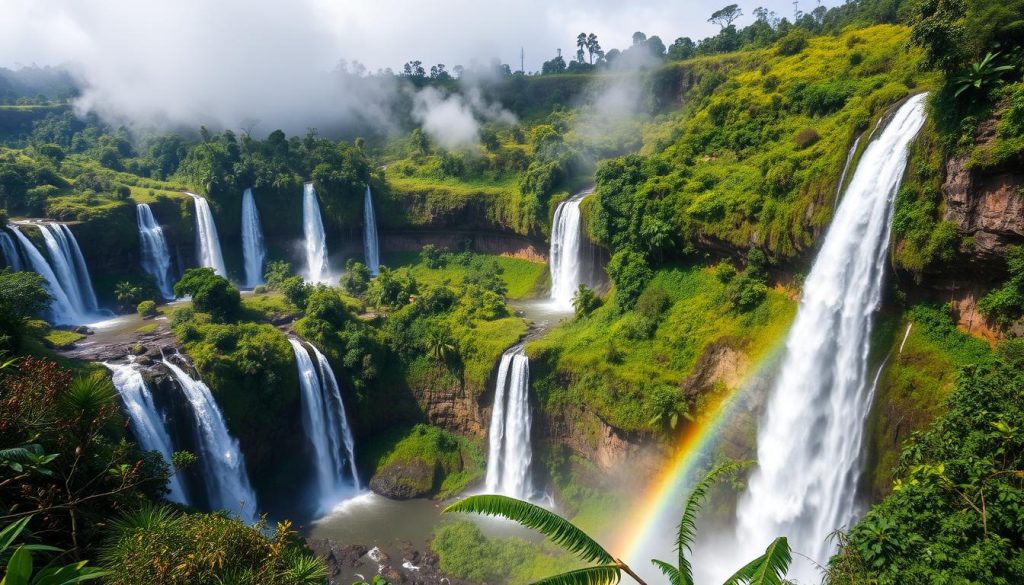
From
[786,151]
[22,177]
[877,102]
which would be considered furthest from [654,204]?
[22,177]

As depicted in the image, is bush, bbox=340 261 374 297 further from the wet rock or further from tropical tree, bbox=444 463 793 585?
tropical tree, bbox=444 463 793 585

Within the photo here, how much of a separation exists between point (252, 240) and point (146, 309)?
1341 cm

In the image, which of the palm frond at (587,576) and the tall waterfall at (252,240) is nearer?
the palm frond at (587,576)

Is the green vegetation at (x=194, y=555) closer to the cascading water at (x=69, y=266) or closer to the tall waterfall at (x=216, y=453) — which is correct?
the tall waterfall at (x=216, y=453)

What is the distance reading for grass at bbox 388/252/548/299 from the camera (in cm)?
4394

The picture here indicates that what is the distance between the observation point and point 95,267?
36.8 metres

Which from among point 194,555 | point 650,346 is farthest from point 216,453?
point 650,346

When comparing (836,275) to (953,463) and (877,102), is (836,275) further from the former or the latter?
(953,463)

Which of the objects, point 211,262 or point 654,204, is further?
point 211,262

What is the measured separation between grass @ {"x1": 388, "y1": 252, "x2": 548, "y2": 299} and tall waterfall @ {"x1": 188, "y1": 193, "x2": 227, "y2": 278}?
1400 cm

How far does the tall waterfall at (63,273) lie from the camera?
32.2 meters

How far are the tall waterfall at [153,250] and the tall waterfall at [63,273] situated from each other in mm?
4180

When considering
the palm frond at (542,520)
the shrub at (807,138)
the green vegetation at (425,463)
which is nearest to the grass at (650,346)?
the green vegetation at (425,463)

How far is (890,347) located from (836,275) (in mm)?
2921
